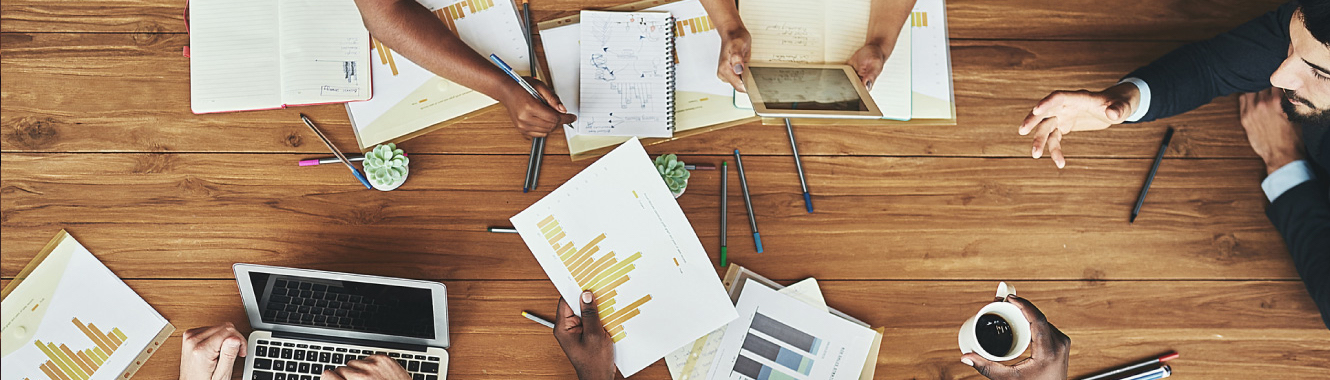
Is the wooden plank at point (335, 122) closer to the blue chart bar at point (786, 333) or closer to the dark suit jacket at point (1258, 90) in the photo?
the dark suit jacket at point (1258, 90)

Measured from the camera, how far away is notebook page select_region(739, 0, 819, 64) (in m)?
1.30

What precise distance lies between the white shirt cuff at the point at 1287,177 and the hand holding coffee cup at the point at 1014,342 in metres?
0.55

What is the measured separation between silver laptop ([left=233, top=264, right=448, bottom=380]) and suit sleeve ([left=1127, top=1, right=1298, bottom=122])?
1327 mm

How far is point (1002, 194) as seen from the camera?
1298mm

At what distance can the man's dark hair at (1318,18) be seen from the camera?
0.96 meters

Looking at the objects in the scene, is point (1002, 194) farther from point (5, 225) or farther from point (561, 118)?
point (5, 225)

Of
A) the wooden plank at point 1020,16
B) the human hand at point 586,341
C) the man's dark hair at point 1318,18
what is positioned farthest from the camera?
the wooden plank at point 1020,16

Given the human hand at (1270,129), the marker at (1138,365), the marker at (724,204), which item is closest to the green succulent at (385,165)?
the marker at (724,204)

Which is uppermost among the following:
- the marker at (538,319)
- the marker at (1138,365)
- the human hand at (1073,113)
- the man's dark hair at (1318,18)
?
the man's dark hair at (1318,18)

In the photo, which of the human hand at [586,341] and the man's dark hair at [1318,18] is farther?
the human hand at [586,341]

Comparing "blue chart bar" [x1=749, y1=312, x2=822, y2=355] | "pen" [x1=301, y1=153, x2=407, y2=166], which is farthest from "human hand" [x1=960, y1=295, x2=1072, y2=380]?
"pen" [x1=301, y1=153, x2=407, y2=166]

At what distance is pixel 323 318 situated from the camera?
1172 mm

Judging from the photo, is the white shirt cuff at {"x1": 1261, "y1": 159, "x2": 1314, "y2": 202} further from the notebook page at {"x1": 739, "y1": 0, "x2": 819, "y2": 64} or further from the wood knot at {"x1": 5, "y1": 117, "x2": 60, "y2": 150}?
the wood knot at {"x1": 5, "y1": 117, "x2": 60, "y2": 150}

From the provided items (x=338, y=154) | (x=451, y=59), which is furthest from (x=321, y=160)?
(x=451, y=59)
